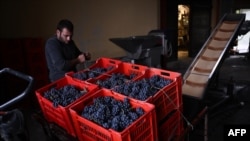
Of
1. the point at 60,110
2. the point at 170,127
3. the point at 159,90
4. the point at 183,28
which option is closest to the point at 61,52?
the point at 60,110

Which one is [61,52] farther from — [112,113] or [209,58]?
[209,58]

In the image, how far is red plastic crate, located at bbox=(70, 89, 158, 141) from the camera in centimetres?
122

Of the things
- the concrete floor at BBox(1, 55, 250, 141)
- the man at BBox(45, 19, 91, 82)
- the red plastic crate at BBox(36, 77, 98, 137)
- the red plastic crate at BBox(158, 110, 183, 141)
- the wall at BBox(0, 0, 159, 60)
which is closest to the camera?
the red plastic crate at BBox(36, 77, 98, 137)

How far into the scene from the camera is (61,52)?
7.47 ft

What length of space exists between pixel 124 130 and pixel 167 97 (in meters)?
0.56

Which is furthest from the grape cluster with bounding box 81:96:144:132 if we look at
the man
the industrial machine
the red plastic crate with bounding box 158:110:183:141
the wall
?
the wall

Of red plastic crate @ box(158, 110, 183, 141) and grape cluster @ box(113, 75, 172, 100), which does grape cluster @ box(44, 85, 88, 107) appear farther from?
red plastic crate @ box(158, 110, 183, 141)

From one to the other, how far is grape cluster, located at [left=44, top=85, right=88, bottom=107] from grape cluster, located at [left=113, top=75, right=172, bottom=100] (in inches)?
11.1

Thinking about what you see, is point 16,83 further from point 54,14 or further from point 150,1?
point 150,1

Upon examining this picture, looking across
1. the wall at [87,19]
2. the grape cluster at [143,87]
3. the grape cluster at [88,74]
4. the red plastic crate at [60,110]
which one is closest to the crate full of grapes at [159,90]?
the grape cluster at [143,87]

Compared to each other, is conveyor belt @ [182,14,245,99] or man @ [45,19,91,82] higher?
man @ [45,19,91,82]

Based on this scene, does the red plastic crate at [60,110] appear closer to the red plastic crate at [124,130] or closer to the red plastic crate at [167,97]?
the red plastic crate at [124,130]

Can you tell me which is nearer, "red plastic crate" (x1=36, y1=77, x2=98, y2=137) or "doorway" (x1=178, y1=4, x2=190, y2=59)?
"red plastic crate" (x1=36, y1=77, x2=98, y2=137)

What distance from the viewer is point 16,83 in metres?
3.90
